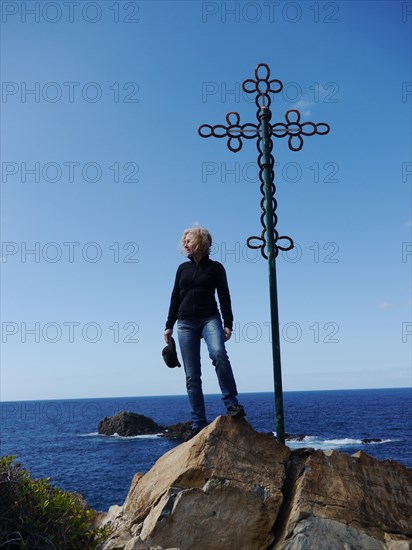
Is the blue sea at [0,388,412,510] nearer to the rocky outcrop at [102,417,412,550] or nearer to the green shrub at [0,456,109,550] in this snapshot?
the green shrub at [0,456,109,550]

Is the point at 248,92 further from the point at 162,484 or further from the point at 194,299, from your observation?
the point at 162,484

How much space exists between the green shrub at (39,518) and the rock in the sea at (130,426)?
66.7 metres

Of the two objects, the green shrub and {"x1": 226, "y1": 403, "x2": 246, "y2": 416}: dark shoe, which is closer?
the green shrub

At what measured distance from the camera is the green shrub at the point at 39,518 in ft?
18.3

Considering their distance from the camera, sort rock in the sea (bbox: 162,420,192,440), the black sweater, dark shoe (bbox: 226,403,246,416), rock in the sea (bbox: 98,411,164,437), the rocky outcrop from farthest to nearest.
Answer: rock in the sea (bbox: 98,411,164,437)
rock in the sea (bbox: 162,420,192,440)
the black sweater
dark shoe (bbox: 226,403,246,416)
the rocky outcrop

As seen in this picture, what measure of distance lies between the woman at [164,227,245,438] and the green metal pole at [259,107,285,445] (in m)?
0.65

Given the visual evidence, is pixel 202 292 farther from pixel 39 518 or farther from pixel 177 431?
pixel 177 431

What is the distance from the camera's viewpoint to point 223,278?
23.1 ft

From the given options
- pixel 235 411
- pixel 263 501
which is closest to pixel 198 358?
pixel 235 411


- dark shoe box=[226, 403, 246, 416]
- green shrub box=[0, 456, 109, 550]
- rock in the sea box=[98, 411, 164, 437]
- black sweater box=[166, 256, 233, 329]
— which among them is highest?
black sweater box=[166, 256, 233, 329]

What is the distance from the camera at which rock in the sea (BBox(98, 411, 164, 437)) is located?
230 ft

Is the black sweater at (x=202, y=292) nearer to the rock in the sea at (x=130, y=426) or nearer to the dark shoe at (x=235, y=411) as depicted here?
the dark shoe at (x=235, y=411)

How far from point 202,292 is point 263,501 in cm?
280

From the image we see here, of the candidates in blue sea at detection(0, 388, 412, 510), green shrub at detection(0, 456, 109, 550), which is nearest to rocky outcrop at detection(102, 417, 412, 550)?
green shrub at detection(0, 456, 109, 550)
